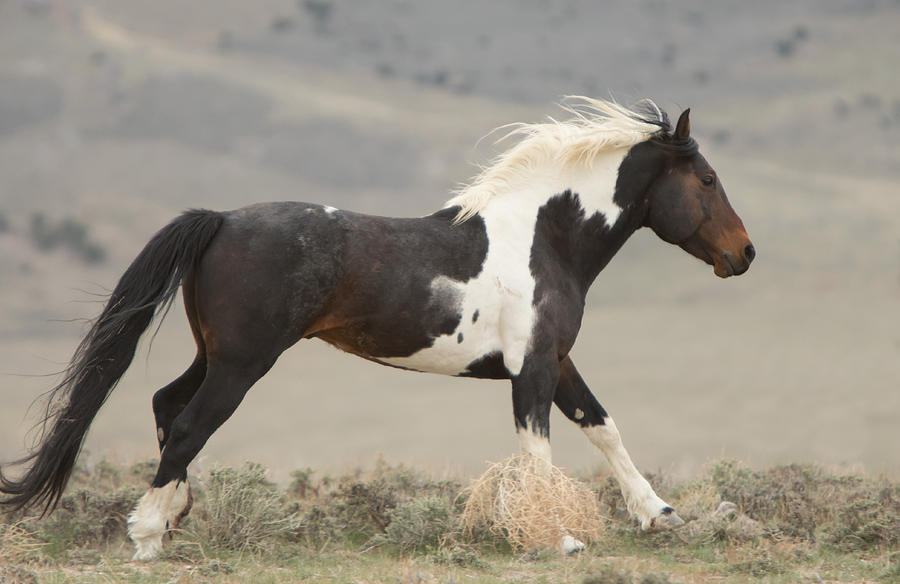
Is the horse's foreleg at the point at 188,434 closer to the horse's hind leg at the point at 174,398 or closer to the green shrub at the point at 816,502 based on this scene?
the horse's hind leg at the point at 174,398

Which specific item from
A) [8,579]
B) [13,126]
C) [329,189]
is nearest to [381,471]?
[8,579]

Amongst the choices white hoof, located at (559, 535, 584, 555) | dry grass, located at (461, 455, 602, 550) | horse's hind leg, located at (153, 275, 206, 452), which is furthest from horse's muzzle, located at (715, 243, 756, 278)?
horse's hind leg, located at (153, 275, 206, 452)

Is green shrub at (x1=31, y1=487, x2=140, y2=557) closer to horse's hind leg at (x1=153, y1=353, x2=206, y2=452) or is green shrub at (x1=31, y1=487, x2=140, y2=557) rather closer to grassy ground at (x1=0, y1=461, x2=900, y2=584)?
grassy ground at (x1=0, y1=461, x2=900, y2=584)

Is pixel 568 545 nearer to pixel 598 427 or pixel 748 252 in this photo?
pixel 598 427

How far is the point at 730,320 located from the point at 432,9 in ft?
151

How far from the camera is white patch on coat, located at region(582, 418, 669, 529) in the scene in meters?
6.31

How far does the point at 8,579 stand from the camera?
15.3 ft

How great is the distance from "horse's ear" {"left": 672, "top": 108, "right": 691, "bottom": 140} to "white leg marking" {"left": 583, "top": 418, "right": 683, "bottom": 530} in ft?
5.70

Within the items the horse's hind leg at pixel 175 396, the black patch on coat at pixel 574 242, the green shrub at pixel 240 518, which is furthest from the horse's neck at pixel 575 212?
the green shrub at pixel 240 518

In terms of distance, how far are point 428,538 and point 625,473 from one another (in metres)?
1.29

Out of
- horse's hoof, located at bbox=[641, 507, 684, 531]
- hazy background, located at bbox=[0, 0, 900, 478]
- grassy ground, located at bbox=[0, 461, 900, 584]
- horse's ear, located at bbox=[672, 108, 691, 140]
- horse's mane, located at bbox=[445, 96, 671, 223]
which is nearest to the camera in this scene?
grassy ground, located at bbox=[0, 461, 900, 584]

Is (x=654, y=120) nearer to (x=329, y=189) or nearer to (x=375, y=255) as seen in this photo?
(x=375, y=255)

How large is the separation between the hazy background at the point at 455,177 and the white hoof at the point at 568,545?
4.11 metres

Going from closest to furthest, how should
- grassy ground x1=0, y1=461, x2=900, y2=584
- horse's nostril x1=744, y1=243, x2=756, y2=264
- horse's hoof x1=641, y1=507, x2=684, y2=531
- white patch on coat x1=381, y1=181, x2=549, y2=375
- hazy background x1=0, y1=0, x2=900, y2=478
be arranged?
1. grassy ground x1=0, y1=461, x2=900, y2=584
2. white patch on coat x1=381, y1=181, x2=549, y2=375
3. horse's hoof x1=641, y1=507, x2=684, y2=531
4. horse's nostril x1=744, y1=243, x2=756, y2=264
5. hazy background x1=0, y1=0, x2=900, y2=478
